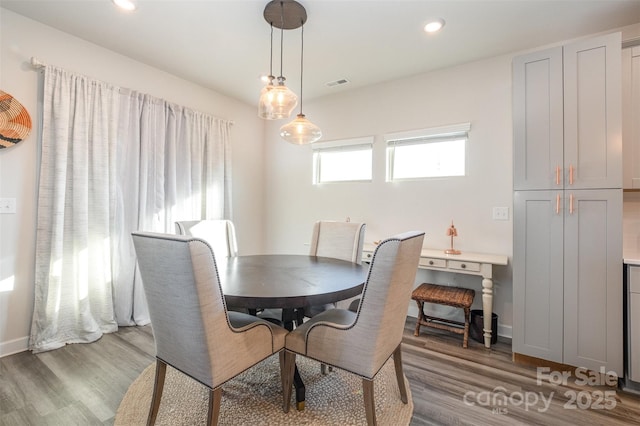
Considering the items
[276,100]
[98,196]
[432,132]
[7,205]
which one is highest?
[432,132]

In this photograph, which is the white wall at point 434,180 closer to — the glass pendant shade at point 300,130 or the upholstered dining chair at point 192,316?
the glass pendant shade at point 300,130

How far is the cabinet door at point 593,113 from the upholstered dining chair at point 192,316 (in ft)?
7.71

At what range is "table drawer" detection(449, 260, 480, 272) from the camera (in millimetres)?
2480

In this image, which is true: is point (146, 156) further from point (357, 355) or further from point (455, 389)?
point (455, 389)

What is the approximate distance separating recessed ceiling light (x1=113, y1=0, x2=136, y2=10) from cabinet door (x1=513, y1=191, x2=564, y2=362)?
3.10 metres

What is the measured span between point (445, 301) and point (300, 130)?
5.93 ft

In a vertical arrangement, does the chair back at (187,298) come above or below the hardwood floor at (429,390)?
above

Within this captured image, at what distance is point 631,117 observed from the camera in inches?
80.3

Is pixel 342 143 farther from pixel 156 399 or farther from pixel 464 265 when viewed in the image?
pixel 156 399

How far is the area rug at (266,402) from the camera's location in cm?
156

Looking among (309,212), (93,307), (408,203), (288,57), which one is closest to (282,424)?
(93,307)

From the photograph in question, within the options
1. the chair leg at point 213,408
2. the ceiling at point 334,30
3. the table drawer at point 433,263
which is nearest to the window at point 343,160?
the ceiling at point 334,30

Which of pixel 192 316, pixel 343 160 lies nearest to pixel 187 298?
pixel 192 316

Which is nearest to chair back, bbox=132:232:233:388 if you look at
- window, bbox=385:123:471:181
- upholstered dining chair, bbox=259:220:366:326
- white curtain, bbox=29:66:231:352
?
upholstered dining chair, bbox=259:220:366:326
